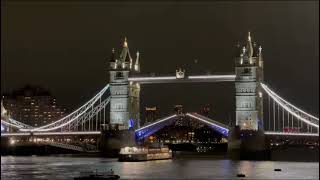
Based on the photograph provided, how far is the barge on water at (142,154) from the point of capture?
5944 centimetres

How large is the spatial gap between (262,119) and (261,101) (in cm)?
155

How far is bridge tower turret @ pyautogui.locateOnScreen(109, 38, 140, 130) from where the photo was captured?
68938mm

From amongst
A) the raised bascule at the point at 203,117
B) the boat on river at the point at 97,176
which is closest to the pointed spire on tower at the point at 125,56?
the raised bascule at the point at 203,117

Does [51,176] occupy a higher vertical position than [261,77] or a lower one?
lower

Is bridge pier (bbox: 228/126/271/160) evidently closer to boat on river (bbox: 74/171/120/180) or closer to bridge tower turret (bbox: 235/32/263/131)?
bridge tower turret (bbox: 235/32/263/131)

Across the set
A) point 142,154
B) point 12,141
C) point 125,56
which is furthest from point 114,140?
point 12,141

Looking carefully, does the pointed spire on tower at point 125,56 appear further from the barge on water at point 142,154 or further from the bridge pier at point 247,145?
the bridge pier at point 247,145

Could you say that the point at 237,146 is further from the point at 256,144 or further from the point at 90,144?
the point at 90,144

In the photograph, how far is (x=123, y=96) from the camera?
69062 millimetres

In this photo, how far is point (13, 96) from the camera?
103562 millimetres

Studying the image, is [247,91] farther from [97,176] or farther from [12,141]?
[97,176]

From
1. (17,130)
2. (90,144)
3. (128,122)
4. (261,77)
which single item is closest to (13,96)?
(90,144)

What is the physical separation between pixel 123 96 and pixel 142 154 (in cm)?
1013

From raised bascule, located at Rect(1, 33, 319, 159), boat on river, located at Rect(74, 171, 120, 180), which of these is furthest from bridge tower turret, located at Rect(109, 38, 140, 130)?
boat on river, located at Rect(74, 171, 120, 180)
